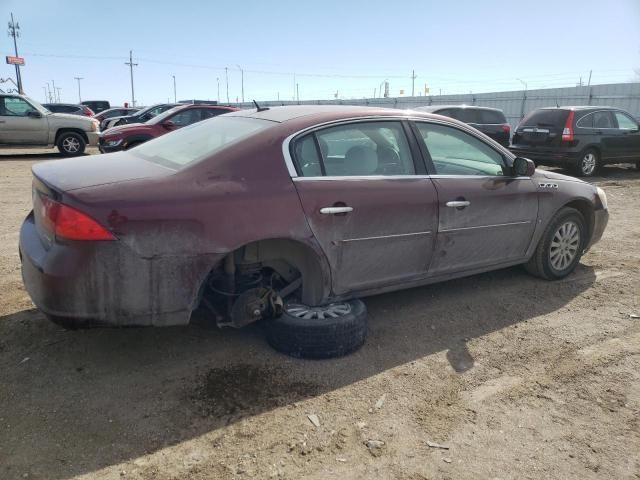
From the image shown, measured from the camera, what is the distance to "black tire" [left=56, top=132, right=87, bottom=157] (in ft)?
47.5

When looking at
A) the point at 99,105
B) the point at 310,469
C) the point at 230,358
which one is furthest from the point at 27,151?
the point at 310,469

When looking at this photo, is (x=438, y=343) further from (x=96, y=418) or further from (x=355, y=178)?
(x=96, y=418)

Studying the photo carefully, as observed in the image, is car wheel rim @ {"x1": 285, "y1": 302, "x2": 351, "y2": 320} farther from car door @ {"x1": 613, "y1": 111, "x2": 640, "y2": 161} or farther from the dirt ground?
car door @ {"x1": 613, "y1": 111, "x2": 640, "y2": 161}

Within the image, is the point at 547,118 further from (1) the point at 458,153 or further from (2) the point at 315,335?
(2) the point at 315,335

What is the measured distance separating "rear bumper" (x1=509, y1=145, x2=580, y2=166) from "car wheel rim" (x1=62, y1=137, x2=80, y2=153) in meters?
12.0

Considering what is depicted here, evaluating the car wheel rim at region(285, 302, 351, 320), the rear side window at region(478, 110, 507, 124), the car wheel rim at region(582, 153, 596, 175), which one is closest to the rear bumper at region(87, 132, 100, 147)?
the rear side window at region(478, 110, 507, 124)

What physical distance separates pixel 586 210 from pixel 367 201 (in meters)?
2.83

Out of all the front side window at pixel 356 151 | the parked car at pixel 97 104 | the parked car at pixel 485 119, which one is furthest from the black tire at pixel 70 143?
the parked car at pixel 97 104

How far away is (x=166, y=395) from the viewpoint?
114 inches

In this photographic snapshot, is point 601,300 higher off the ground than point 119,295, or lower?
lower

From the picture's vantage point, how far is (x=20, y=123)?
45.6 feet

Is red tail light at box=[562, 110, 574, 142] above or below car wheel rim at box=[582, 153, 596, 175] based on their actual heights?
above

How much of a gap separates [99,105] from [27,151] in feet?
46.7

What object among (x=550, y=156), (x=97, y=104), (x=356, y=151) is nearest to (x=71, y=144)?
(x=550, y=156)
